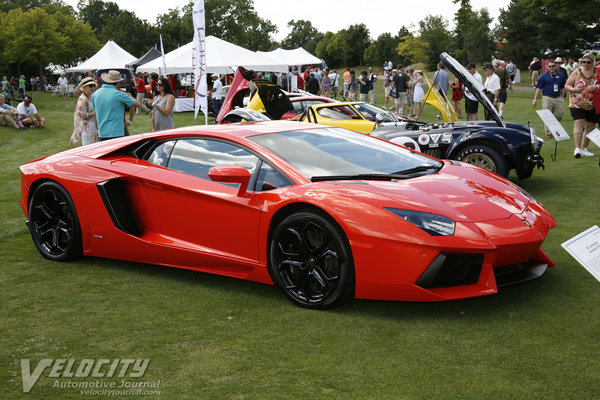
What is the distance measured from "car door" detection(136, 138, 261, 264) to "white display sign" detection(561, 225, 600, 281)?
6.90 ft

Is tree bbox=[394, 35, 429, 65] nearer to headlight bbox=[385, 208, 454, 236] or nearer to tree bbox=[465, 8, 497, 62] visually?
tree bbox=[465, 8, 497, 62]

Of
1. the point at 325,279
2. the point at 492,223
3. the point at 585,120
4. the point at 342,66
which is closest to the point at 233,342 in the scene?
the point at 325,279

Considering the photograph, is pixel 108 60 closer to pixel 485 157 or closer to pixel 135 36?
pixel 485 157

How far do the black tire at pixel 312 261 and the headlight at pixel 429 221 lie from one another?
0.41 m

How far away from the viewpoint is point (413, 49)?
289 ft

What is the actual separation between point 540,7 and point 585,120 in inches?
1889

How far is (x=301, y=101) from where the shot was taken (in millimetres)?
15766

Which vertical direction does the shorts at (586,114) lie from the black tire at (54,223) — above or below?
above

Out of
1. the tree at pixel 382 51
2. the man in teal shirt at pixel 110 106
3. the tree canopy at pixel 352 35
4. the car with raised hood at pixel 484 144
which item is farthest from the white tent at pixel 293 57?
the tree at pixel 382 51

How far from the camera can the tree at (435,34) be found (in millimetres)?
83262

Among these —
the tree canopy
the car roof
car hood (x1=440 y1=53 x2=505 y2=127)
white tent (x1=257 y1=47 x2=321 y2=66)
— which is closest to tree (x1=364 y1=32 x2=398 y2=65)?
the tree canopy

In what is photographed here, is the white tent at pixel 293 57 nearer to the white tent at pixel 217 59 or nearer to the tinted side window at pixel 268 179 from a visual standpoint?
the white tent at pixel 217 59

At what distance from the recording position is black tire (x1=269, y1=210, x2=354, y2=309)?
419 centimetres

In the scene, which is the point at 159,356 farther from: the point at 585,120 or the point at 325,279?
the point at 585,120
